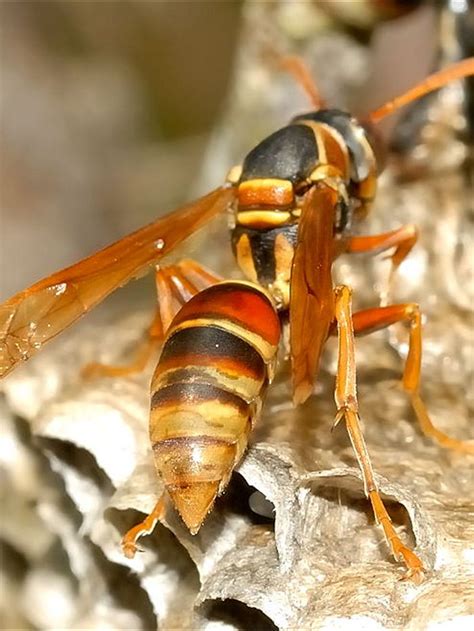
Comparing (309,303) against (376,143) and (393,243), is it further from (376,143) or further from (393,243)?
(376,143)

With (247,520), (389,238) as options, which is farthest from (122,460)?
(389,238)

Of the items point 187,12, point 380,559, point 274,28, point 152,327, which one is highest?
point 187,12

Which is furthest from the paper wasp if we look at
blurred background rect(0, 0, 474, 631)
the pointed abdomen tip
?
blurred background rect(0, 0, 474, 631)

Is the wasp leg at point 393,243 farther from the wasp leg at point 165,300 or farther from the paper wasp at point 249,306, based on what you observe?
the wasp leg at point 165,300

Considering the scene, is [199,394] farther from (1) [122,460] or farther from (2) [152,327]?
(2) [152,327]

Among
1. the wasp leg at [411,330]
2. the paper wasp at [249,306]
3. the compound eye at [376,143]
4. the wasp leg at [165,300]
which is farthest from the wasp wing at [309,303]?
the compound eye at [376,143]

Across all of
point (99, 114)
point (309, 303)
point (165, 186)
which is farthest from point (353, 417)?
point (99, 114)

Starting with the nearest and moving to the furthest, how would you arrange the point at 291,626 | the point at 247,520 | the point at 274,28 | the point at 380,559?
the point at 291,626
the point at 380,559
the point at 247,520
the point at 274,28
